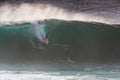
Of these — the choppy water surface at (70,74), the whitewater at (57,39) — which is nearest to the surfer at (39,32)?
the whitewater at (57,39)


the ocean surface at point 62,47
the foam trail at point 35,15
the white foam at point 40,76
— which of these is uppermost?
the foam trail at point 35,15

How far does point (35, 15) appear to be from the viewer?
2295 mm

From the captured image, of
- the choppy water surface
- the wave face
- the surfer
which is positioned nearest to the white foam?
the choppy water surface

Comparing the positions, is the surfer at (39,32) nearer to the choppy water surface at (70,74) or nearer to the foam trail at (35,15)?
the foam trail at (35,15)

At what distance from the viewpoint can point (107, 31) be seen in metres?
2.28

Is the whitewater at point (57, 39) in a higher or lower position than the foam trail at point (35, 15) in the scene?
lower

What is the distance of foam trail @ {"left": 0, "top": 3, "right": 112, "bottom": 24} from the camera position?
7.45ft

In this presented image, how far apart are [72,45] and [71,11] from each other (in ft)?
0.82

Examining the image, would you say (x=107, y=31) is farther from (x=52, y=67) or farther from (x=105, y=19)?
(x=52, y=67)

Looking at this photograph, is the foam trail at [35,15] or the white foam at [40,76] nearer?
the white foam at [40,76]

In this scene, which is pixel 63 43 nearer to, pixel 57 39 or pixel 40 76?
pixel 57 39

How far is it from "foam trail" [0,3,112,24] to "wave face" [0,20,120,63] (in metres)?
0.04

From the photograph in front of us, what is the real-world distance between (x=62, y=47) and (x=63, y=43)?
0.03m

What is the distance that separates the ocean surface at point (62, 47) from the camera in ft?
7.36
